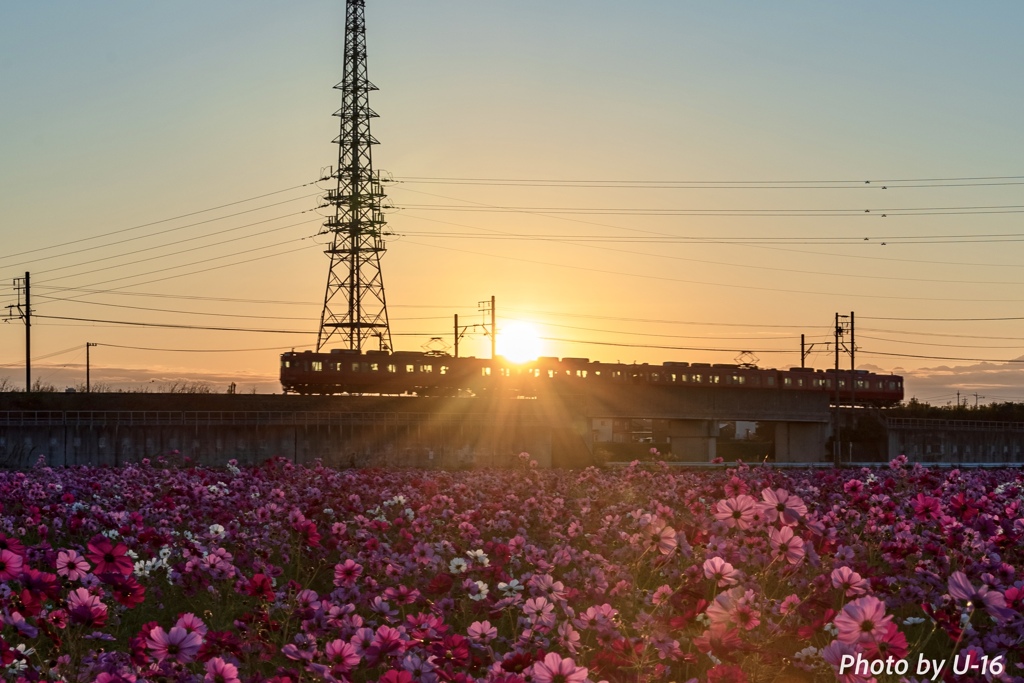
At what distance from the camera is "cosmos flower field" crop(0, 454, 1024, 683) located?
3.44 metres

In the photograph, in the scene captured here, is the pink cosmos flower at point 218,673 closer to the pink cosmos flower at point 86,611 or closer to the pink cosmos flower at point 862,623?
the pink cosmos flower at point 86,611

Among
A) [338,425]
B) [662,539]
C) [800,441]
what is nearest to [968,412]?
[800,441]

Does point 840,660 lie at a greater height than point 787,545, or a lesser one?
lesser

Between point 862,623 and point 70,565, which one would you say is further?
point 70,565

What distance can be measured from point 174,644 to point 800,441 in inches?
2899

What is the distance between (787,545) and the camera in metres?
4.14

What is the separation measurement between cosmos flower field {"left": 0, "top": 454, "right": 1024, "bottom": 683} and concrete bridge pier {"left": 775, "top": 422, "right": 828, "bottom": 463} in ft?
216

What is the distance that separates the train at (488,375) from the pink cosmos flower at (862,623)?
193 ft

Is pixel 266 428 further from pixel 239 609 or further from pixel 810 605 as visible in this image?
pixel 810 605

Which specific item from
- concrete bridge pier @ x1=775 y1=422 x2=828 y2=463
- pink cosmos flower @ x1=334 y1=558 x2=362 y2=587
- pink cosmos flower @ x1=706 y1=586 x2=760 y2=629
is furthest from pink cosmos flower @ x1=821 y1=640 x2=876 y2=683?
concrete bridge pier @ x1=775 y1=422 x2=828 y2=463

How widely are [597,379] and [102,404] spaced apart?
29.4m

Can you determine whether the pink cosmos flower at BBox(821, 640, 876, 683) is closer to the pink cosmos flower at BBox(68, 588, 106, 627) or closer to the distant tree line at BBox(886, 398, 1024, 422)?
the pink cosmos flower at BBox(68, 588, 106, 627)

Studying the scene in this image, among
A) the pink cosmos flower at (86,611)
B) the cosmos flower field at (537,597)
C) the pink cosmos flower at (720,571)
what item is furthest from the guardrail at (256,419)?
the pink cosmos flower at (720,571)

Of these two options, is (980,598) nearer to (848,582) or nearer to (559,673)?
(848,582)
